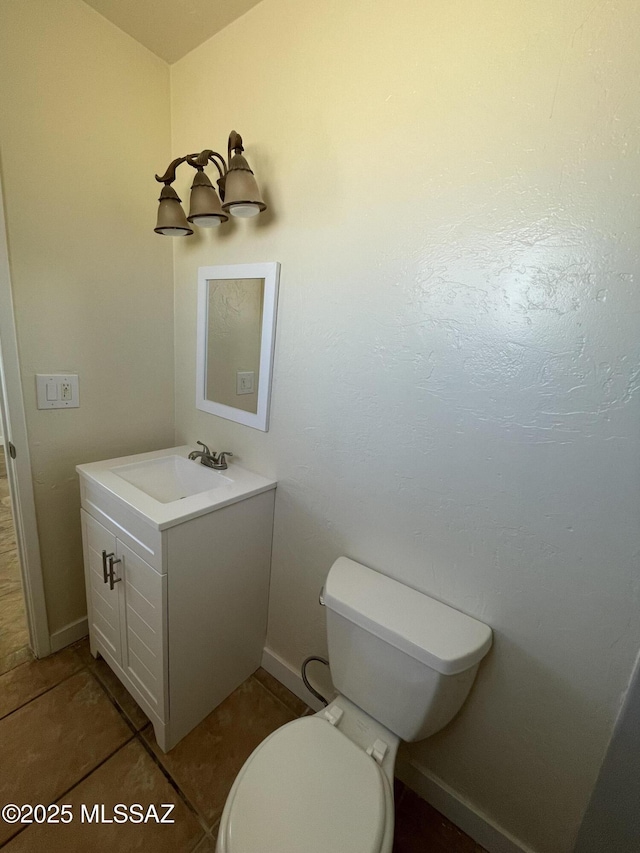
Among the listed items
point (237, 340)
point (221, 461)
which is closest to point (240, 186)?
point (237, 340)

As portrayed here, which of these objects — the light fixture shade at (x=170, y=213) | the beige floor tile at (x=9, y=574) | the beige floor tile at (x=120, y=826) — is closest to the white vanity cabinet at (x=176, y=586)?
the beige floor tile at (x=120, y=826)

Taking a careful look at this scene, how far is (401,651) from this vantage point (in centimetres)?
91

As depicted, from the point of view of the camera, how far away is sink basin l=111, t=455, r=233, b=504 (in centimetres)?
141

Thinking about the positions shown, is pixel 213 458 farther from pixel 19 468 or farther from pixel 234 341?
pixel 19 468

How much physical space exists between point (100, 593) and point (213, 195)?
4.98ft

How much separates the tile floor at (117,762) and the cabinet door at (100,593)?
191mm

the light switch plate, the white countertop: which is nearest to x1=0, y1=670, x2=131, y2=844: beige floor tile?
the white countertop

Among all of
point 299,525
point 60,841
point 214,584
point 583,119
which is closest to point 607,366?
point 583,119

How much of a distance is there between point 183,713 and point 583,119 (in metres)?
1.96

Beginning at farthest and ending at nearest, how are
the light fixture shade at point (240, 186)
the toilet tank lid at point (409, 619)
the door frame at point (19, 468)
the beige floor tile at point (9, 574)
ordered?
the beige floor tile at point (9, 574)
the door frame at point (19, 468)
the light fixture shade at point (240, 186)
the toilet tank lid at point (409, 619)

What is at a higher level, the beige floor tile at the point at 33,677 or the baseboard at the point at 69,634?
the baseboard at the point at 69,634

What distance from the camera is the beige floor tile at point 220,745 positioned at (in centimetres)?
112

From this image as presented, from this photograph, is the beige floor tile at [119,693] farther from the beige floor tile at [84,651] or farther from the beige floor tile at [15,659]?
the beige floor tile at [15,659]

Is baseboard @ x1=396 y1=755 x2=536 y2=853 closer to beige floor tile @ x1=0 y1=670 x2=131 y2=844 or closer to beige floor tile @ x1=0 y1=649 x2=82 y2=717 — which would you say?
beige floor tile @ x1=0 y1=670 x2=131 y2=844
